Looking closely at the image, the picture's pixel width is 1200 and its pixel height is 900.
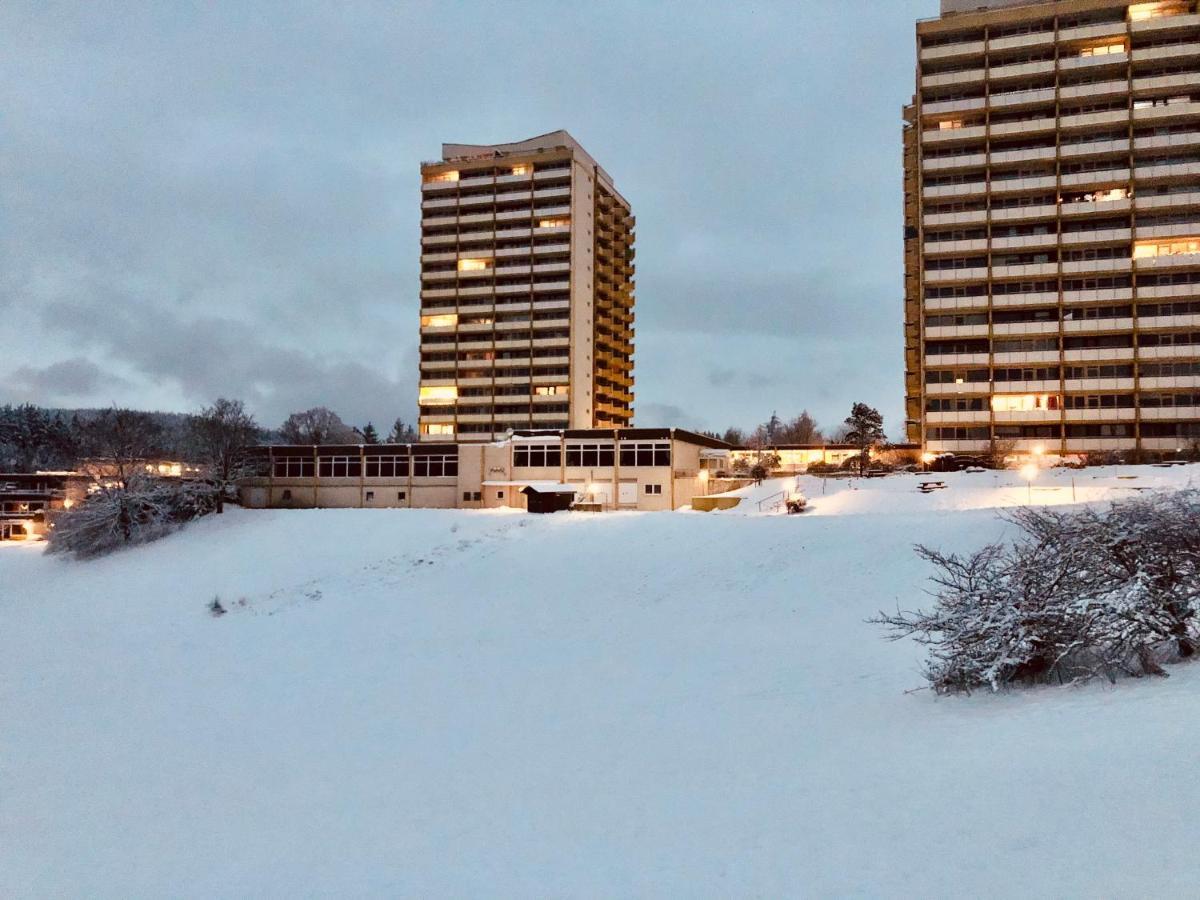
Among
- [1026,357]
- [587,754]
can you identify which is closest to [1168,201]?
[1026,357]

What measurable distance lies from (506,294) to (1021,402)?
6457 cm

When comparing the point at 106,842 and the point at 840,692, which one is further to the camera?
the point at 840,692

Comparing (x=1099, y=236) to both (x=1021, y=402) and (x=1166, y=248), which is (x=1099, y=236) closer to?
(x=1166, y=248)

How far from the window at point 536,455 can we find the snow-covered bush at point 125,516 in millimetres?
27336

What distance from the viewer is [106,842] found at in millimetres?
10336

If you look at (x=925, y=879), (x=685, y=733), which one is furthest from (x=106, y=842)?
(x=925, y=879)

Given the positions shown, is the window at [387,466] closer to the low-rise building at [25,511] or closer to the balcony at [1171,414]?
the low-rise building at [25,511]

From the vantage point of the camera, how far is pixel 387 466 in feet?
211

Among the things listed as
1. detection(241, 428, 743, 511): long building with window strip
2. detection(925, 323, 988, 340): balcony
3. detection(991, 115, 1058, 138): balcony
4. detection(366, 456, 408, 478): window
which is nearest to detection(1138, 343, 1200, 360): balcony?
detection(925, 323, 988, 340): balcony

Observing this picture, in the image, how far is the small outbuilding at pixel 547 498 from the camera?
5366 cm

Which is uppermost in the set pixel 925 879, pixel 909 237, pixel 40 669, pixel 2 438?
pixel 909 237

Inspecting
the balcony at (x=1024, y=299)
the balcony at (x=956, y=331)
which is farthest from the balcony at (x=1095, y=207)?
the balcony at (x=956, y=331)

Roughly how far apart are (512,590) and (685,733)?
18.3 meters

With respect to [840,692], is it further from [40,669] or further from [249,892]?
[40,669]
